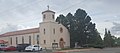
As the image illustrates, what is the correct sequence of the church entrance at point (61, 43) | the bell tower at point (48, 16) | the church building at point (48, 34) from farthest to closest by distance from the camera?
the church entrance at point (61, 43) → the bell tower at point (48, 16) → the church building at point (48, 34)

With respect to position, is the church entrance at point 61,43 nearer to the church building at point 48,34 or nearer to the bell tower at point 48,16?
the church building at point 48,34

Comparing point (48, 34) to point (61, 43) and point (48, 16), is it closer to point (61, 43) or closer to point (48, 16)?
point (48, 16)

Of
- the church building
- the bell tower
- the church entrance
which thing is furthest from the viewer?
the church entrance

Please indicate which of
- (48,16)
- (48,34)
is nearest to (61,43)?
(48,34)

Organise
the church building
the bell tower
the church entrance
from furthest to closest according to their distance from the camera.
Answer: the church entrance → the bell tower → the church building

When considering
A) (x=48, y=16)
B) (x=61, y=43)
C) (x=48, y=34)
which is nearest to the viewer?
(x=48, y=34)

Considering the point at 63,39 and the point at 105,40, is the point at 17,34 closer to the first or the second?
the point at 63,39

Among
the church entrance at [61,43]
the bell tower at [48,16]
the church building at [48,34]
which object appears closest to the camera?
the church building at [48,34]

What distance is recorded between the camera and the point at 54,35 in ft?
240

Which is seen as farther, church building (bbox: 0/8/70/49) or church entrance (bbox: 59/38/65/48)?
church entrance (bbox: 59/38/65/48)

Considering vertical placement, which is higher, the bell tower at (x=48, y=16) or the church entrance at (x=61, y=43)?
the bell tower at (x=48, y=16)

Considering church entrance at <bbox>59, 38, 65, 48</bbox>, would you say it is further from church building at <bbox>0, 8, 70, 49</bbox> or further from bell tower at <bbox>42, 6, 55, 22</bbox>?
bell tower at <bbox>42, 6, 55, 22</bbox>

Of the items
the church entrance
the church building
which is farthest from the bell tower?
the church entrance

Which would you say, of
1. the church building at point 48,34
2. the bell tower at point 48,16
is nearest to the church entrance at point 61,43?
the church building at point 48,34
